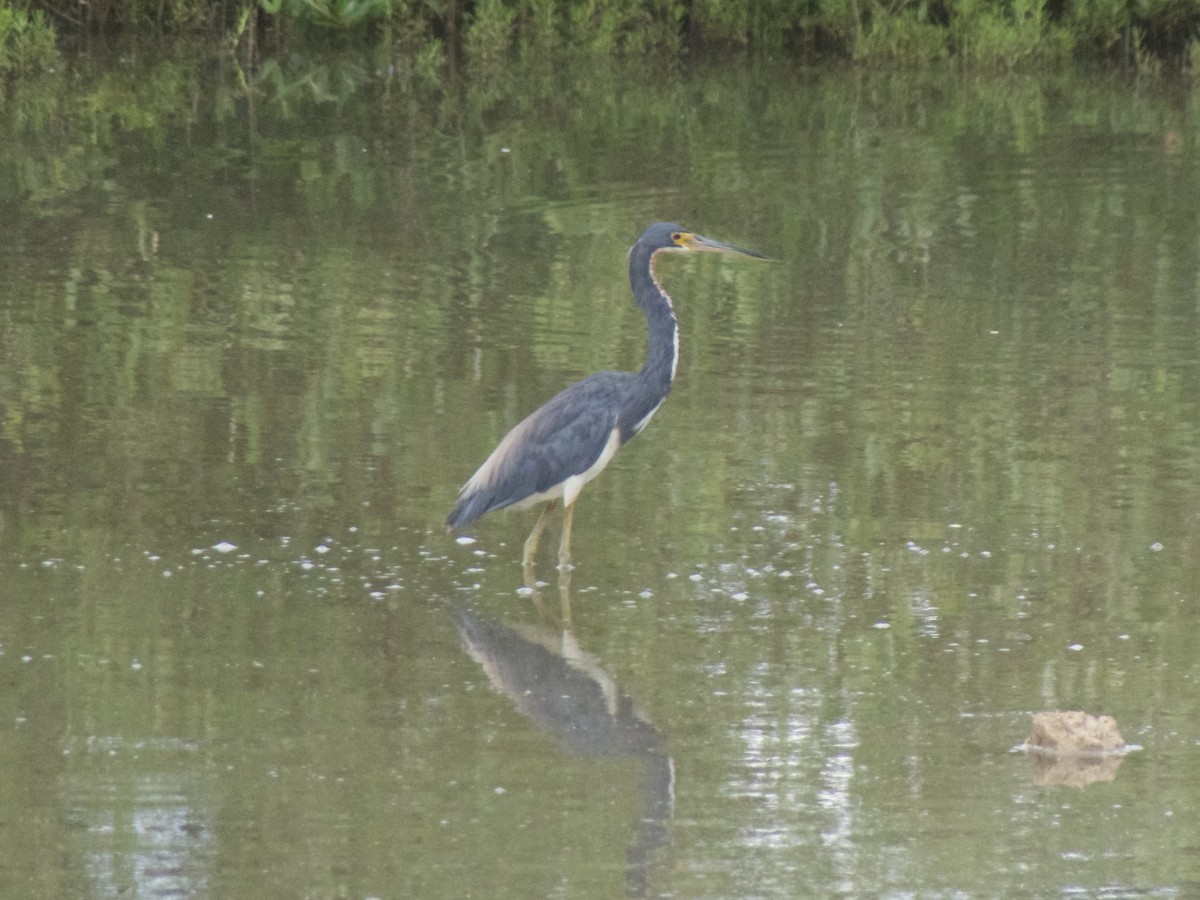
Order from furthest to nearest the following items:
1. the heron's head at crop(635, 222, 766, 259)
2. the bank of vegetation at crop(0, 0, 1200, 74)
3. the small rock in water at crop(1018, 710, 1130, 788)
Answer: the bank of vegetation at crop(0, 0, 1200, 74) → the heron's head at crop(635, 222, 766, 259) → the small rock in water at crop(1018, 710, 1130, 788)

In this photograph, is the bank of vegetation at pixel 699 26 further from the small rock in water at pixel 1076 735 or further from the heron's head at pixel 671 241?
the small rock in water at pixel 1076 735

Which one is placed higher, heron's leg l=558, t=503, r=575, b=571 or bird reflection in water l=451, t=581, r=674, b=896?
heron's leg l=558, t=503, r=575, b=571

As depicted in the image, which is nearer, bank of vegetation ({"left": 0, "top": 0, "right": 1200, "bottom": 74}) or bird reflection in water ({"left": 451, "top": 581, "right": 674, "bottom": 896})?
bird reflection in water ({"left": 451, "top": 581, "right": 674, "bottom": 896})

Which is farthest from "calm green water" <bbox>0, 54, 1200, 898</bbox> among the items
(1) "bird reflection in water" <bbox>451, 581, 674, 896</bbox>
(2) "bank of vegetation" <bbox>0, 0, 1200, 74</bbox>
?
(2) "bank of vegetation" <bbox>0, 0, 1200, 74</bbox>

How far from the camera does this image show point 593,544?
7.29 m

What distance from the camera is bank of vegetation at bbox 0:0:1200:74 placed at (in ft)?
70.9

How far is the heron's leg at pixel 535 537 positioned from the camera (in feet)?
23.2

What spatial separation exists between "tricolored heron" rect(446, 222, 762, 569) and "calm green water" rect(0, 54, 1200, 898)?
0.23m

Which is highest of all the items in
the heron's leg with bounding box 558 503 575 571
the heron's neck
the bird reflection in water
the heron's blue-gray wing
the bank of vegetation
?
the bank of vegetation

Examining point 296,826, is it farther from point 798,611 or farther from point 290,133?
point 290,133

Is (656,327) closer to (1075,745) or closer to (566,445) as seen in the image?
(566,445)

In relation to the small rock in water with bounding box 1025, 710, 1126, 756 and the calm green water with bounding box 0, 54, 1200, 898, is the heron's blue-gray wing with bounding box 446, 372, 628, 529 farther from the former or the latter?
the small rock in water with bounding box 1025, 710, 1126, 756

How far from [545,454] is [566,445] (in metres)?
0.08

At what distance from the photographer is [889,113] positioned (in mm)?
18188
